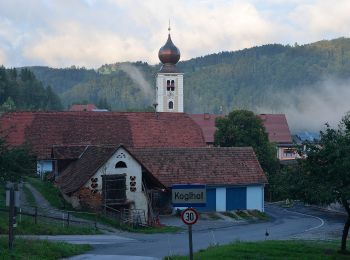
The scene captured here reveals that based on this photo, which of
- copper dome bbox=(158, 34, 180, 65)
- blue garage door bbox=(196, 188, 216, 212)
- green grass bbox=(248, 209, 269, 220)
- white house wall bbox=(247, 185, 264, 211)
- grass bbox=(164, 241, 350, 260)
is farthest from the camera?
copper dome bbox=(158, 34, 180, 65)

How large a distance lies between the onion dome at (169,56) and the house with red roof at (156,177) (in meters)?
49.6

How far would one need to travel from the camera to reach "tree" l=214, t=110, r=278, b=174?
57625 millimetres

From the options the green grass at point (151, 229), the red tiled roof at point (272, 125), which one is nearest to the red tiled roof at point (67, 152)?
the green grass at point (151, 229)

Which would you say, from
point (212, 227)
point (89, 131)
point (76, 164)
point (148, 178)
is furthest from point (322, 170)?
point (89, 131)

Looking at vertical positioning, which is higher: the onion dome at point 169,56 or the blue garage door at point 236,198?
the onion dome at point 169,56

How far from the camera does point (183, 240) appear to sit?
89.7 feet

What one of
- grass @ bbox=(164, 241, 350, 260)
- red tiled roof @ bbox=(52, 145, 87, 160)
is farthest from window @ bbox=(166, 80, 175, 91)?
grass @ bbox=(164, 241, 350, 260)

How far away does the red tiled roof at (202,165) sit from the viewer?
4312 cm

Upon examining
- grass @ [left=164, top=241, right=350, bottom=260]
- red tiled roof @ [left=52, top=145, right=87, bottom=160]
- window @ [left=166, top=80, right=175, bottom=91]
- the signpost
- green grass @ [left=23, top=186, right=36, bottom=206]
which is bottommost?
grass @ [left=164, top=241, right=350, bottom=260]

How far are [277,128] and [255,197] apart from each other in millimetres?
57081

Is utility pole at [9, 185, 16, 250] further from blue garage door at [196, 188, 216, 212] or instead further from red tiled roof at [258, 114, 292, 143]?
red tiled roof at [258, 114, 292, 143]

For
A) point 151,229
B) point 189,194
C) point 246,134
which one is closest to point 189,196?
point 189,194

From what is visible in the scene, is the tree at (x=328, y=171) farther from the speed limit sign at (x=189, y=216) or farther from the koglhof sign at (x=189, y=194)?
the speed limit sign at (x=189, y=216)

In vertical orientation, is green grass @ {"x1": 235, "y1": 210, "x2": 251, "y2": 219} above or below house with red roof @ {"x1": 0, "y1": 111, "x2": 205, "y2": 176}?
below
